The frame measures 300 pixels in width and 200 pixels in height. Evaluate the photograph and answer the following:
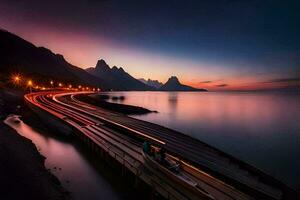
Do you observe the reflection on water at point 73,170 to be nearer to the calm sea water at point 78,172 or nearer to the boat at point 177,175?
the calm sea water at point 78,172

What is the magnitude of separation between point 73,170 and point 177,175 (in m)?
13.6

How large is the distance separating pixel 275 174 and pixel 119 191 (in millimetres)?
25331

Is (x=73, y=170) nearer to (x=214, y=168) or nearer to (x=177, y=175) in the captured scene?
(x=177, y=175)

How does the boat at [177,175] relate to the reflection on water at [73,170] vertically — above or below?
above

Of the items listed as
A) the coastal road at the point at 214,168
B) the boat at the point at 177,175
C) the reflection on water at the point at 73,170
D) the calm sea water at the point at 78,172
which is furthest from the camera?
the reflection on water at the point at 73,170

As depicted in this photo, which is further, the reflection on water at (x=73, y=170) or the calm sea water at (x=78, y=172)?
the reflection on water at (x=73, y=170)

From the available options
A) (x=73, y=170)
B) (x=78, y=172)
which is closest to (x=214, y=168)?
(x=78, y=172)

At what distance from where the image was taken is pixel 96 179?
20.7 metres

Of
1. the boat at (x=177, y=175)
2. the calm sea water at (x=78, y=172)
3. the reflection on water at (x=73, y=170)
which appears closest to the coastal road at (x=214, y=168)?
the boat at (x=177, y=175)

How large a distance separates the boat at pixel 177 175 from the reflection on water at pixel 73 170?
15.1ft

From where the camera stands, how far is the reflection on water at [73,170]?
1834 centimetres

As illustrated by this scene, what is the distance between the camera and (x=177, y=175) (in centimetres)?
1570

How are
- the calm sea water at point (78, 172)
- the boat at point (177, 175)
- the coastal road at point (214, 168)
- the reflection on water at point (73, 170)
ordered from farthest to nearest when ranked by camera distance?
the reflection on water at point (73, 170) → the calm sea water at point (78, 172) → the coastal road at point (214, 168) → the boat at point (177, 175)

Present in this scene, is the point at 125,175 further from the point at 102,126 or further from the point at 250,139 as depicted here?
the point at 250,139
